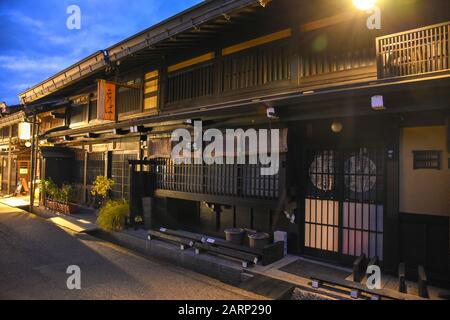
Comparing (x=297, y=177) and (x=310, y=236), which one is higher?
(x=297, y=177)

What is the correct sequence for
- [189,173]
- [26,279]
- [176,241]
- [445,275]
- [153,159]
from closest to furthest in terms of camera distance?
[445,275] → [26,279] → [176,241] → [189,173] → [153,159]

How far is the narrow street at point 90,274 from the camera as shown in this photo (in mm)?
5969

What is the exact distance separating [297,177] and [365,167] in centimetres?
170

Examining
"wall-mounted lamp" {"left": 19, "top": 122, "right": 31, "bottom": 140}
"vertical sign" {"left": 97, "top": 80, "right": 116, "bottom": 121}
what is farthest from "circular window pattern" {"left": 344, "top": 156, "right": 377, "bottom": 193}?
"wall-mounted lamp" {"left": 19, "top": 122, "right": 31, "bottom": 140}

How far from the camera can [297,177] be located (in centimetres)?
787

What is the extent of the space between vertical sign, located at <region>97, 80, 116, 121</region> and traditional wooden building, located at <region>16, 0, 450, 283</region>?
3.29 ft

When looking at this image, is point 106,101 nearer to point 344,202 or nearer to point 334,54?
point 334,54

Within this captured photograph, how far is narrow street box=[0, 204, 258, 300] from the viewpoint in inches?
235

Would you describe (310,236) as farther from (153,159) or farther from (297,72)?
(153,159)

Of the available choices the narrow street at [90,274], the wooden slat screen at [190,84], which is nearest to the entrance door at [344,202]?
the narrow street at [90,274]

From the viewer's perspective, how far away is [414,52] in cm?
579

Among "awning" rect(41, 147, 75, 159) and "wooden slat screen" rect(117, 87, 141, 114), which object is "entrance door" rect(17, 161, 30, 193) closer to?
"awning" rect(41, 147, 75, 159)

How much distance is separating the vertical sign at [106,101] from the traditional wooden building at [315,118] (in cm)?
100
